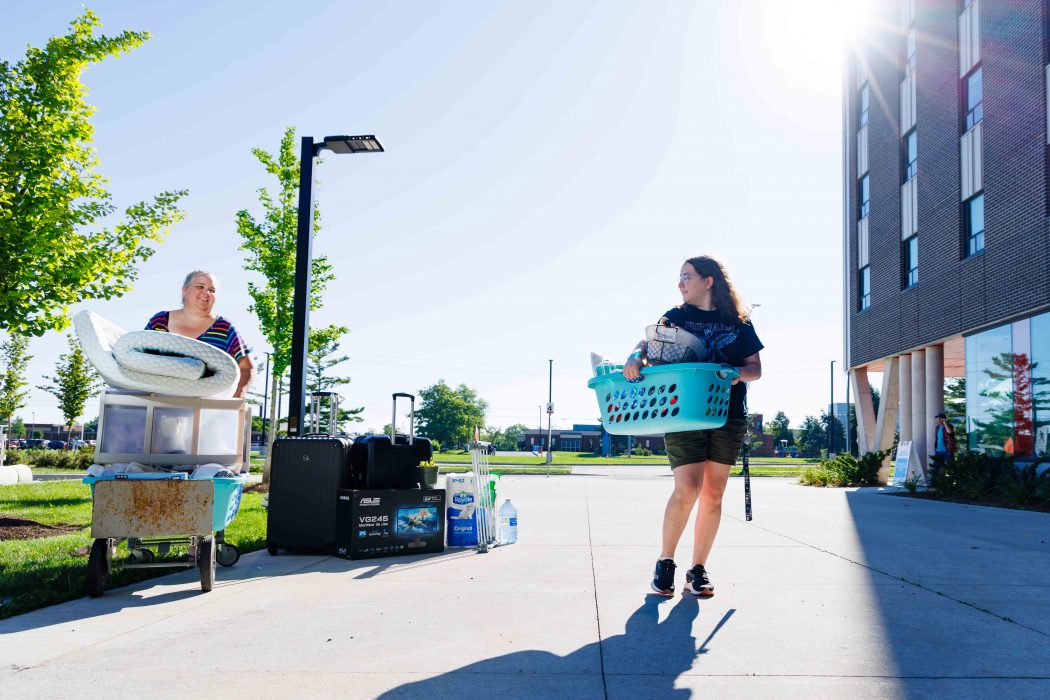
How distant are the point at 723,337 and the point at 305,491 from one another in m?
3.69

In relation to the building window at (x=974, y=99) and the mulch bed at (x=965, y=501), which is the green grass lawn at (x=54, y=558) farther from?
the building window at (x=974, y=99)

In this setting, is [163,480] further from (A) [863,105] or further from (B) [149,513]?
(A) [863,105]

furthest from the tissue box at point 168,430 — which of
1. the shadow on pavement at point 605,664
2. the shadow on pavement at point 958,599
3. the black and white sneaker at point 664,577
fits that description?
the shadow on pavement at point 958,599

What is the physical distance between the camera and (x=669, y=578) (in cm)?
464

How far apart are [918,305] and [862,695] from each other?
20.2m

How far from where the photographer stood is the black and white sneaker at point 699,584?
4.60 metres

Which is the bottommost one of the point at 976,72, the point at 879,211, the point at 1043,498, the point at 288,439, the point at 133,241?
the point at 1043,498

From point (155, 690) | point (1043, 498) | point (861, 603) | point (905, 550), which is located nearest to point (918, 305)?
point (1043, 498)

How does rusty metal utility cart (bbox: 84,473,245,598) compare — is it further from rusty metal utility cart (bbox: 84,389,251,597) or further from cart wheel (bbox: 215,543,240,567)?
cart wheel (bbox: 215,543,240,567)

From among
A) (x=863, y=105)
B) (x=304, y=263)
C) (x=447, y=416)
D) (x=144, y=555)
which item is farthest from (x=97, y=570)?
(x=447, y=416)

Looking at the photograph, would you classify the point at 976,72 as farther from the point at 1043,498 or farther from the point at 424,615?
the point at 424,615

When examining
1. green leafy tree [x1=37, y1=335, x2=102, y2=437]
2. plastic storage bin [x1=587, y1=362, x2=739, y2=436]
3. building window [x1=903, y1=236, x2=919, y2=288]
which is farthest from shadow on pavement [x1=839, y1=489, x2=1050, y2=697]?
green leafy tree [x1=37, y1=335, x2=102, y2=437]

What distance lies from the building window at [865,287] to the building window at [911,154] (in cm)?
365

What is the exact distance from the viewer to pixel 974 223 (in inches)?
706
